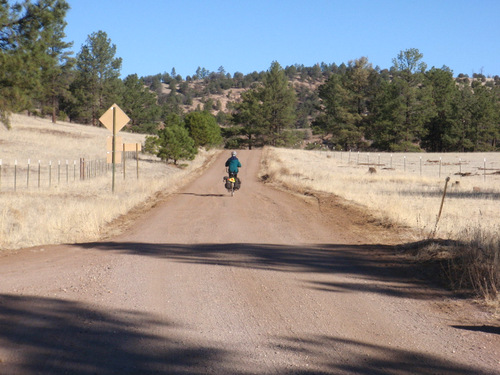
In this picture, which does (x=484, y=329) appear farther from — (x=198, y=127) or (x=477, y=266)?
(x=198, y=127)

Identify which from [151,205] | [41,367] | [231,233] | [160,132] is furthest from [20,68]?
[41,367]

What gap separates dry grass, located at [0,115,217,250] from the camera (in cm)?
1248

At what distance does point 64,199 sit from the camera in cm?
2202

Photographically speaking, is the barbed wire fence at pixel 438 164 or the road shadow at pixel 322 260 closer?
the road shadow at pixel 322 260

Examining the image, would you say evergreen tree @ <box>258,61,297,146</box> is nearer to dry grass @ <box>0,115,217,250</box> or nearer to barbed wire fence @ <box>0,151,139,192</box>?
dry grass @ <box>0,115,217,250</box>

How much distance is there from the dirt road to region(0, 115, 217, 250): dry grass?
1.66m

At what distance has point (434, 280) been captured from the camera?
8258 mm

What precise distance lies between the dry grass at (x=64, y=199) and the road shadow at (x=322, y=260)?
159 centimetres

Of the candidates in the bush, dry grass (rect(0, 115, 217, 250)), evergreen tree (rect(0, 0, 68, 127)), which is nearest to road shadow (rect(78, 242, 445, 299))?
the bush

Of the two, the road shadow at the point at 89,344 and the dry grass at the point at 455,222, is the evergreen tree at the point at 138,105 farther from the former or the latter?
the road shadow at the point at 89,344

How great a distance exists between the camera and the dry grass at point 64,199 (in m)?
12.5

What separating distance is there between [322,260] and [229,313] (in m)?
3.57

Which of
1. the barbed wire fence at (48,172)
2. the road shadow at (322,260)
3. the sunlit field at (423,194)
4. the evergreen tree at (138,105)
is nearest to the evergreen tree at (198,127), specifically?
the barbed wire fence at (48,172)

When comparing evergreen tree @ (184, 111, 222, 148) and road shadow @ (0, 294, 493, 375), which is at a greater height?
evergreen tree @ (184, 111, 222, 148)
